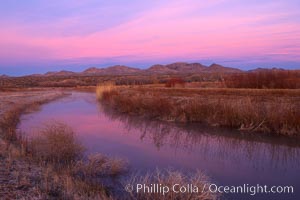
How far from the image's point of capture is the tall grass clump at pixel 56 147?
9.71 metres

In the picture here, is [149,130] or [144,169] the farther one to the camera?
[149,130]

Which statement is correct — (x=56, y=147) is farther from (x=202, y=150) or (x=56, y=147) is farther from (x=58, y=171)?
(x=202, y=150)

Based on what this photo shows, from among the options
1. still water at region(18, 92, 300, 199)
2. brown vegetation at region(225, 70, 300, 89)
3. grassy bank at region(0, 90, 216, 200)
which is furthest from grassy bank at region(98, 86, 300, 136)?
grassy bank at region(0, 90, 216, 200)

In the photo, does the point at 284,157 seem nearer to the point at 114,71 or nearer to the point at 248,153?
the point at 248,153

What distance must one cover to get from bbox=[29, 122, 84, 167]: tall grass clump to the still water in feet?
3.35

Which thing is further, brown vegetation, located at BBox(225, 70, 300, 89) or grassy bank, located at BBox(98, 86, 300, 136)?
brown vegetation, located at BBox(225, 70, 300, 89)

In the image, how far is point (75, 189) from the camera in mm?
6559

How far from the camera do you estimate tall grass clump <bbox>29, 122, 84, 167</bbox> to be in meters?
9.71

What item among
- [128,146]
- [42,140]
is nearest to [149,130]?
[128,146]

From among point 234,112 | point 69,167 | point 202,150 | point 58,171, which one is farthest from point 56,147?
point 234,112

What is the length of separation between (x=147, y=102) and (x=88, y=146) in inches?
325

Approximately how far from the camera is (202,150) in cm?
1123

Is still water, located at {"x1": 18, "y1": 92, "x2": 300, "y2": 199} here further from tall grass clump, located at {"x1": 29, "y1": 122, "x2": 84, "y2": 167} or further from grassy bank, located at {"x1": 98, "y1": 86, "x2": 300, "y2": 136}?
tall grass clump, located at {"x1": 29, "y1": 122, "x2": 84, "y2": 167}

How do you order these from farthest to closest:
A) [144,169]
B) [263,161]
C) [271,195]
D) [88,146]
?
1. [88,146]
2. [263,161]
3. [144,169]
4. [271,195]
